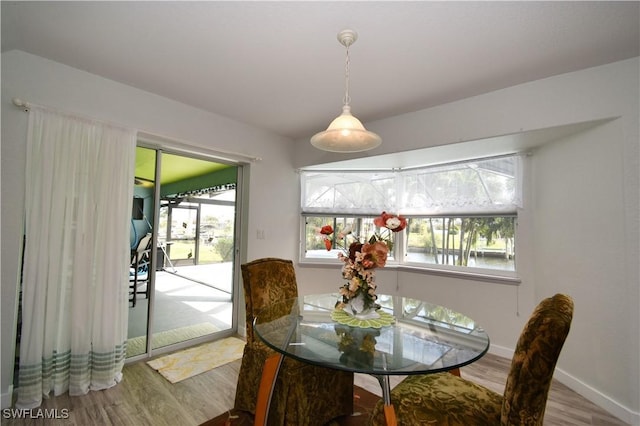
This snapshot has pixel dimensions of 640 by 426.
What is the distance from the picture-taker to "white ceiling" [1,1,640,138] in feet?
4.96

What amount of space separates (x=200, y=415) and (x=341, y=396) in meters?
0.96

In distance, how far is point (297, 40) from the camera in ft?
5.72

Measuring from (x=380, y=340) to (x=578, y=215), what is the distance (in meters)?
2.12

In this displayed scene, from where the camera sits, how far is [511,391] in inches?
42.2

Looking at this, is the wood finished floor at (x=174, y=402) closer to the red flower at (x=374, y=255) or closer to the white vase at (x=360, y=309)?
the white vase at (x=360, y=309)

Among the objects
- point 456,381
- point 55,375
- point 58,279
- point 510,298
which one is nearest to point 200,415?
point 55,375

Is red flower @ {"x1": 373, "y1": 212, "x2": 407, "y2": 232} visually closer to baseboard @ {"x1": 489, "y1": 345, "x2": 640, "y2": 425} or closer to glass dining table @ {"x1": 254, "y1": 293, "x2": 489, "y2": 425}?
glass dining table @ {"x1": 254, "y1": 293, "x2": 489, "y2": 425}

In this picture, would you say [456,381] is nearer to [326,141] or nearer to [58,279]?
[326,141]

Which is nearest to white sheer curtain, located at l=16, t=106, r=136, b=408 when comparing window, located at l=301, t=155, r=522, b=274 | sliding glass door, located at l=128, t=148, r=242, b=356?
sliding glass door, located at l=128, t=148, r=242, b=356

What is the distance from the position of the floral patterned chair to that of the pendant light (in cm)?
103

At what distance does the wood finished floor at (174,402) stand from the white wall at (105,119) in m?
0.53

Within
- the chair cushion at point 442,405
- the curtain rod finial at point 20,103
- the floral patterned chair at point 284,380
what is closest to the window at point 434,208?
the floral patterned chair at point 284,380

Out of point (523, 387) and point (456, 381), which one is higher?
point (523, 387)

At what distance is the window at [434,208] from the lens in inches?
118
